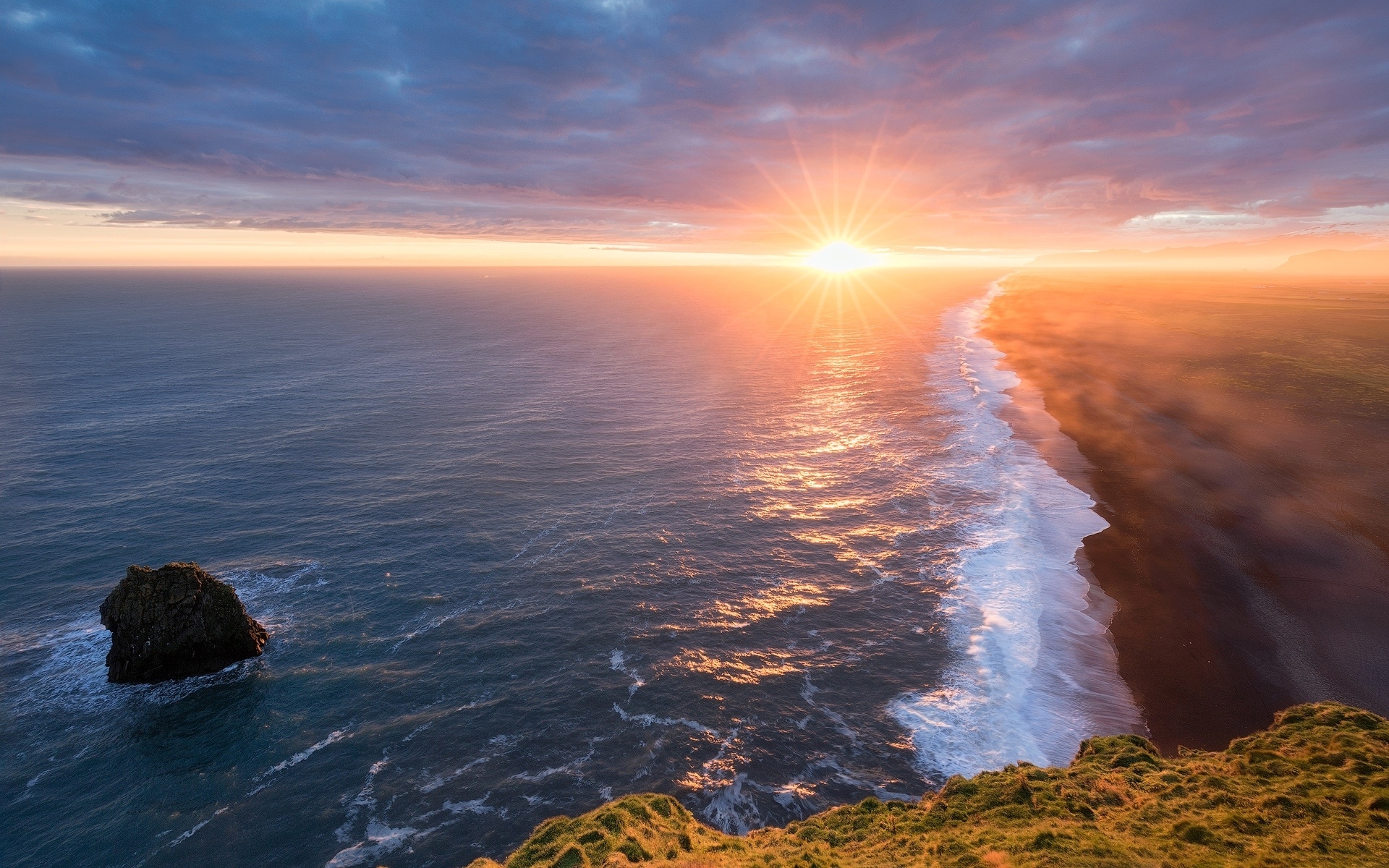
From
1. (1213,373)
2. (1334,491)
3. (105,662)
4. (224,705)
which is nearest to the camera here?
(224,705)

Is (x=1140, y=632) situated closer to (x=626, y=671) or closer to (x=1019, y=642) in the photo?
(x=1019, y=642)

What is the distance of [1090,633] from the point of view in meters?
41.7

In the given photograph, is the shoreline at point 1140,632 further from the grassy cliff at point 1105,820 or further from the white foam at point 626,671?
the white foam at point 626,671

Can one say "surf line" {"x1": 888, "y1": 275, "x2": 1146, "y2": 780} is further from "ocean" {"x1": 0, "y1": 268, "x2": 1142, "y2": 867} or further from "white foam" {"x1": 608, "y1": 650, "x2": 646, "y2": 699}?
"white foam" {"x1": 608, "y1": 650, "x2": 646, "y2": 699}

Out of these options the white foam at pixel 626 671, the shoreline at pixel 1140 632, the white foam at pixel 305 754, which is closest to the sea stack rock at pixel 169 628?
the white foam at pixel 305 754

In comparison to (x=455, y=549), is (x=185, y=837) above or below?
below

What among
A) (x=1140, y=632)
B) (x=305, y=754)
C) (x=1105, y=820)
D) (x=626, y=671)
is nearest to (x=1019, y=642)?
(x=1140, y=632)

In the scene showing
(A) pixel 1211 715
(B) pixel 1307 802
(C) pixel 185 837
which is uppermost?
(B) pixel 1307 802

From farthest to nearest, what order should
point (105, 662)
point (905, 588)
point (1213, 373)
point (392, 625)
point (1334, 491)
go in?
point (1213, 373), point (1334, 491), point (905, 588), point (392, 625), point (105, 662)

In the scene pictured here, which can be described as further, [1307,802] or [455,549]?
[455,549]

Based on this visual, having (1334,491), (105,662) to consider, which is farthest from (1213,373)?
(105,662)

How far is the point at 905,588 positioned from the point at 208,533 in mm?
60649

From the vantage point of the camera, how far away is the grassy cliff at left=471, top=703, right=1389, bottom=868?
20.2m

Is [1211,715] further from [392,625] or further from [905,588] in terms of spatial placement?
[392,625]
